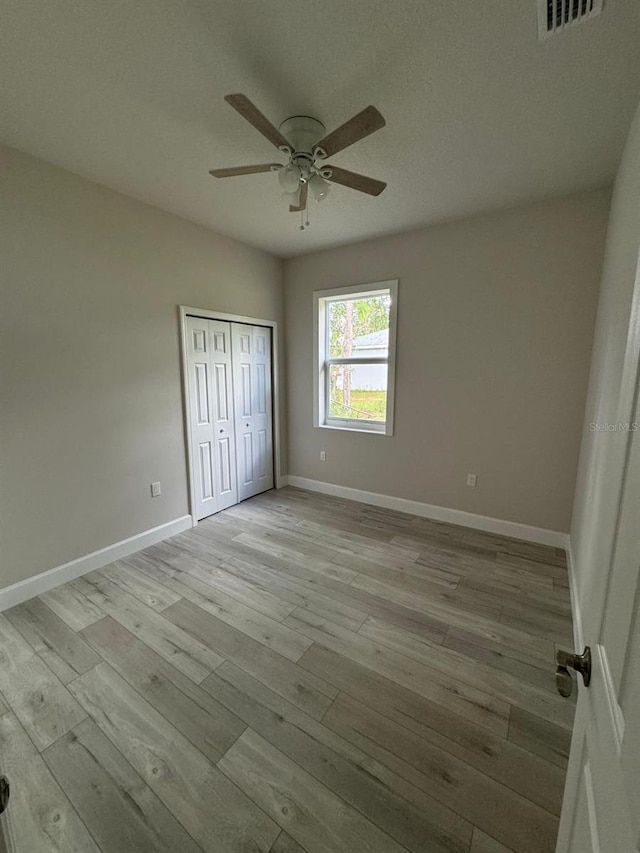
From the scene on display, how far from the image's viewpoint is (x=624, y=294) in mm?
1515

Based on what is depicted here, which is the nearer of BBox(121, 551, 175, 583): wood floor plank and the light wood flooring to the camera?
the light wood flooring

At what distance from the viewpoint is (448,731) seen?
1.42 metres

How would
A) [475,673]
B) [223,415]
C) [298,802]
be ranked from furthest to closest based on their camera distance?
[223,415], [475,673], [298,802]

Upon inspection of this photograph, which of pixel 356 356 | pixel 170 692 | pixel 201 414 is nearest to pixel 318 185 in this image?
pixel 356 356

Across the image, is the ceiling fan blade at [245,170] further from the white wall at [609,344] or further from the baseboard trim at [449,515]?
the baseboard trim at [449,515]

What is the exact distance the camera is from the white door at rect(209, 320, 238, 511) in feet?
11.2

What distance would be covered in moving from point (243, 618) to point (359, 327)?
9.69 feet

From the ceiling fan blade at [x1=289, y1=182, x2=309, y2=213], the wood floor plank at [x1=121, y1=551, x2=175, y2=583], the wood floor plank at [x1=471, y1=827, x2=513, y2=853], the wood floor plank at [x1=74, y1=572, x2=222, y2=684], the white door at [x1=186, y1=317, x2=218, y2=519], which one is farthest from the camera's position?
the white door at [x1=186, y1=317, x2=218, y2=519]

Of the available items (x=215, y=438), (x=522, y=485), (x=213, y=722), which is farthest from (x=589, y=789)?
(x=215, y=438)

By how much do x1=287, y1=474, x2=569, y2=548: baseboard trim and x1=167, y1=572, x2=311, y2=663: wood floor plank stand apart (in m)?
1.95

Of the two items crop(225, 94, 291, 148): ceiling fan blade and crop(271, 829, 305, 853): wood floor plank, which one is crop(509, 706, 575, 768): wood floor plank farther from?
crop(225, 94, 291, 148): ceiling fan blade

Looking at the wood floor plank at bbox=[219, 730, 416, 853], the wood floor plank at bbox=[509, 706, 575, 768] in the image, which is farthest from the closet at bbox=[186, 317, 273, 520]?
the wood floor plank at bbox=[509, 706, 575, 768]

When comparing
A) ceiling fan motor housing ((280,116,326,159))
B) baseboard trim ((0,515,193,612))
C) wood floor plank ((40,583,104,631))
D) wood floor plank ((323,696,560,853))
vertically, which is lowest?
wood floor plank ((323,696,560,853))

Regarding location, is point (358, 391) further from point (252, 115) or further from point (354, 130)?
point (252, 115)
